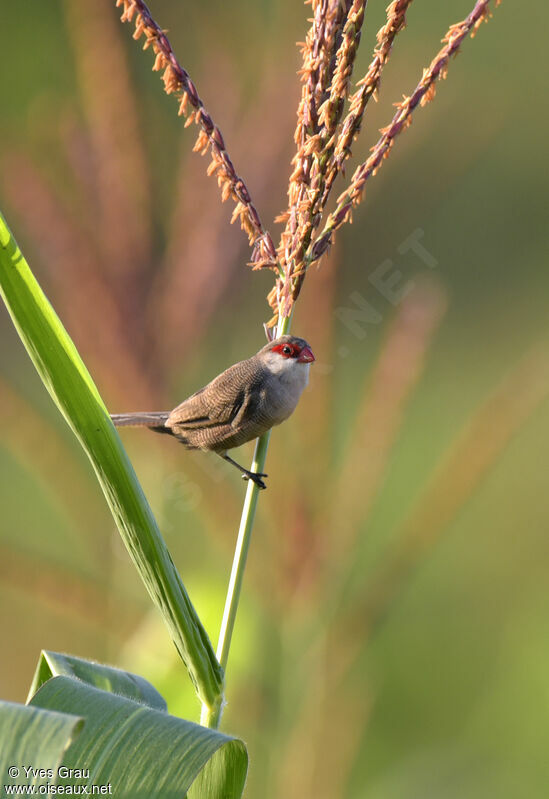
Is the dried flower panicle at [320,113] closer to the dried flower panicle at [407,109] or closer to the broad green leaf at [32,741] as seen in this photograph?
the dried flower panicle at [407,109]

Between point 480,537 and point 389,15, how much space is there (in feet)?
12.7

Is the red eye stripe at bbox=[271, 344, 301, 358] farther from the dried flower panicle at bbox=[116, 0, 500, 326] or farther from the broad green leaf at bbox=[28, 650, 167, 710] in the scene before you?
the broad green leaf at bbox=[28, 650, 167, 710]

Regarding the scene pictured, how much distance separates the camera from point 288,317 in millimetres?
584

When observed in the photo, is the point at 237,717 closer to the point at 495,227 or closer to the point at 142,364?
the point at 142,364

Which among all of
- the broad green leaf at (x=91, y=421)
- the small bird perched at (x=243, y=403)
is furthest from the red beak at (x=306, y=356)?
the broad green leaf at (x=91, y=421)

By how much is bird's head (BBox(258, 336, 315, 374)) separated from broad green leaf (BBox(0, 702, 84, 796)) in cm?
37

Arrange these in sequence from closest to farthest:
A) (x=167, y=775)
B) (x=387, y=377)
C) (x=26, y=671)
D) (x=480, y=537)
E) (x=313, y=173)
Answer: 1. (x=167, y=775)
2. (x=313, y=173)
3. (x=387, y=377)
4. (x=26, y=671)
5. (x=480, y=537)

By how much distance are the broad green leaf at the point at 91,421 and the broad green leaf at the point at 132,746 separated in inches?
2.9

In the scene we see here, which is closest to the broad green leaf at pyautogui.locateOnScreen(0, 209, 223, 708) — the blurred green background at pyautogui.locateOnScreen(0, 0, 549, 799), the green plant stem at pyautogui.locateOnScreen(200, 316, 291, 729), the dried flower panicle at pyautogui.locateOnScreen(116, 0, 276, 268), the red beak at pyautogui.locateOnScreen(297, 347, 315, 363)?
the green plant stem at pyautogui.locateOnScreen(200, 316, 291, 729)

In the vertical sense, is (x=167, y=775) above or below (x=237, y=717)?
above

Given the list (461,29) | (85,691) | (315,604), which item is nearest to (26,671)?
(315,604)

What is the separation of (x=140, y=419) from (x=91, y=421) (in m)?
0.23

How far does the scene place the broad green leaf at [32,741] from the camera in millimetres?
340

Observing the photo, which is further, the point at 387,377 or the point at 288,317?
the point at 387,377
